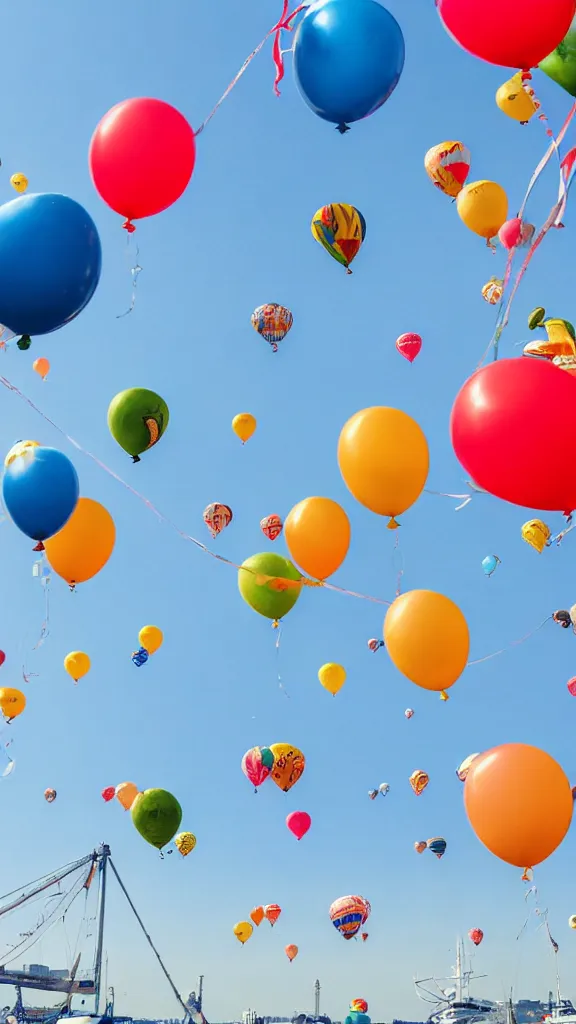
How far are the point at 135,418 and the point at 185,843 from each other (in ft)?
38.2

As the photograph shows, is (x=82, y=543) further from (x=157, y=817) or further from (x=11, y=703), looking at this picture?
Result: (x=11, y=703)

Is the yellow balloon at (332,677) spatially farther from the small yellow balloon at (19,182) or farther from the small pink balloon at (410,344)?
the small yellow balloon at (19,182)

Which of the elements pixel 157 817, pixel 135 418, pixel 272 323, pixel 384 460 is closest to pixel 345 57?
pixel 384 460

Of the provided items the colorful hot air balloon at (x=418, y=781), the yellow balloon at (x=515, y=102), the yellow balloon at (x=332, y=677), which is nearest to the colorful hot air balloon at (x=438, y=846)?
the colorful hot air balloon at (x=418, y=781)

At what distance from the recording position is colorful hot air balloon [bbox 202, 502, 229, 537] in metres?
13.1

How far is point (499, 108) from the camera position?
811 centimetres

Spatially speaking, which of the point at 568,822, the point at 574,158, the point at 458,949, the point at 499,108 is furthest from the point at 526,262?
the point at 458,949

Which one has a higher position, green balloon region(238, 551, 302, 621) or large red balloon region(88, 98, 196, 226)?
large red balloon region(88, 98, 196, 226)

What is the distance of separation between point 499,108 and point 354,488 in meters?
4.08

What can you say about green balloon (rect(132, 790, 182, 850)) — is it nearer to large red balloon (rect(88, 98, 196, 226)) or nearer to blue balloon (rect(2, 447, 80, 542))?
blue balloon (rect(2, 447, 80, 542))

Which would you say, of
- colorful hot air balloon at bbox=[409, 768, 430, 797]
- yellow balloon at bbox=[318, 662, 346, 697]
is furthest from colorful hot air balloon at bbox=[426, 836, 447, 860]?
yellow balloon at bbox=[318, 662, 346, 697]

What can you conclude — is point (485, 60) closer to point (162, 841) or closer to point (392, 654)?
point (392, 654)

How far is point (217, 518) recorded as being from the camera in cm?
1315

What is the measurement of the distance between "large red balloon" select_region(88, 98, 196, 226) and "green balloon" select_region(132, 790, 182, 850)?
300 inches
